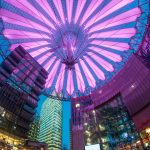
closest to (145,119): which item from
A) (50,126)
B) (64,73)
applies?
(64,73)

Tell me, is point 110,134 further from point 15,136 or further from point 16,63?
point 16,63

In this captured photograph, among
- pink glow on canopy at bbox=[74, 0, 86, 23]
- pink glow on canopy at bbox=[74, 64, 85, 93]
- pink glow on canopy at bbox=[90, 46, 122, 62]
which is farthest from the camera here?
pink glow on canopy at bbox=[74, 64, 85, 93]

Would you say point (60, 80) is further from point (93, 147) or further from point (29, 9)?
point (93, 147)

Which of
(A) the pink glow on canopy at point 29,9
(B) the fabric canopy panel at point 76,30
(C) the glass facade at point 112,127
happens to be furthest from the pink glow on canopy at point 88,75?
(A) the pink glow on canopy at point 29,9

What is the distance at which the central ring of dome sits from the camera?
28.5 metres

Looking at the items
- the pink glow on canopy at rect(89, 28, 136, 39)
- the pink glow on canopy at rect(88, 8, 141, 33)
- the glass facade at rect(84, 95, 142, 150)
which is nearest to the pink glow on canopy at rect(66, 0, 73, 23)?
the pink glow on canopy at rect(88, 8, 141, 33)

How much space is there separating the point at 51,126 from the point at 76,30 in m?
124

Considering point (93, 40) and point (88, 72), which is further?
point (88, 72)

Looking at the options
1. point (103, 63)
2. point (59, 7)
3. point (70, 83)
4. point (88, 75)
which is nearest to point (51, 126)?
point (70, 83)

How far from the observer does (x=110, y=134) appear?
39.9m

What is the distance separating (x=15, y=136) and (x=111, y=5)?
32324 mm

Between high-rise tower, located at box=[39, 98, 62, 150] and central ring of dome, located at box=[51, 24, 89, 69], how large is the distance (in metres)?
102

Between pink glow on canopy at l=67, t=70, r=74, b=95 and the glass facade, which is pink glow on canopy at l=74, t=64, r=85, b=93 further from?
the glass facade

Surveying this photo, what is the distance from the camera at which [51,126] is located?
140 m
